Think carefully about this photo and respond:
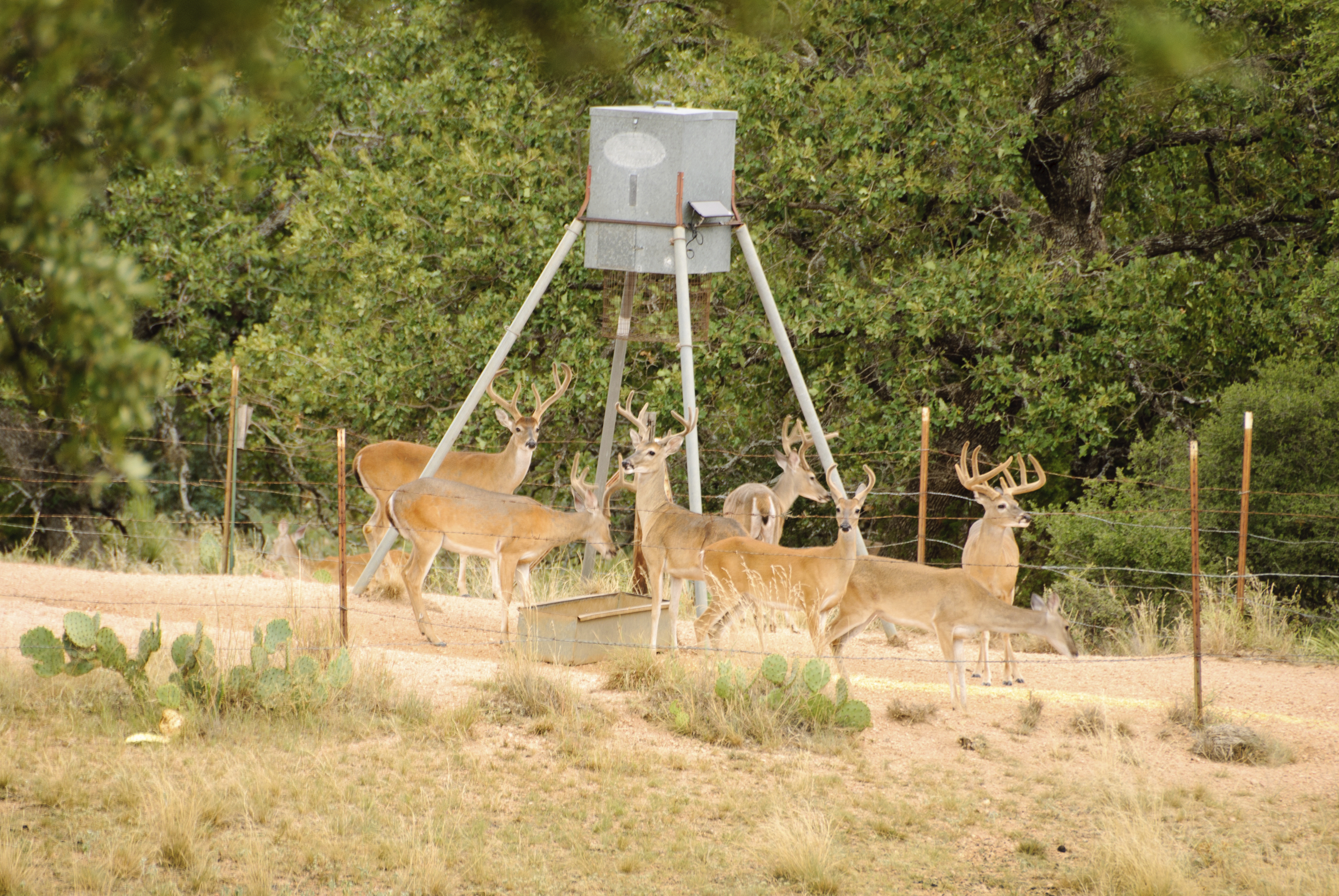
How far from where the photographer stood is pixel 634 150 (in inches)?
384

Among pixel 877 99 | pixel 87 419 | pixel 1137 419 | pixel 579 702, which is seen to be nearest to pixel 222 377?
pixel 877 99

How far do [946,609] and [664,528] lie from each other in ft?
7.63

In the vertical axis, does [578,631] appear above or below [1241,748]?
above

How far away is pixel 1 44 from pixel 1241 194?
47.9ft

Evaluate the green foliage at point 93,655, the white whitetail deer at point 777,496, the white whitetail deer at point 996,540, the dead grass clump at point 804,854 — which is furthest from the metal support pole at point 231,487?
the dead grass clump at point 804,854

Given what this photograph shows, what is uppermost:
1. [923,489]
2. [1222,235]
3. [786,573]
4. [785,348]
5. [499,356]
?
[1222,235]

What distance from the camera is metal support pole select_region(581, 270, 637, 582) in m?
10.2

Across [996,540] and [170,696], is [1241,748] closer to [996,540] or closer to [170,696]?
[996,540]

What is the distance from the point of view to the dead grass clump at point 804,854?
18.2 feet

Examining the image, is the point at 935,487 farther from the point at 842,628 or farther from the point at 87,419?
the point at 87,419

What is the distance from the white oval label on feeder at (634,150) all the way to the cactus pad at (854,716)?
174 inches

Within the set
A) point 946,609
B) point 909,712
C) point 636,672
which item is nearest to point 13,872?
point 636,672

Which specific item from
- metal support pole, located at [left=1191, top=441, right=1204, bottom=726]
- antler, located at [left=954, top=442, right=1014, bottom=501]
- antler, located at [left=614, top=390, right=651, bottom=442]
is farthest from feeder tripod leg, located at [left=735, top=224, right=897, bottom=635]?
metal support pole, located at [left=1191, top=441, right=1204, bottom=726]

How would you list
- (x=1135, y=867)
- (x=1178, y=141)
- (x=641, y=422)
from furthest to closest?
(x=1178, y=141), (x=641, y=422), (x=1135, y=867)
